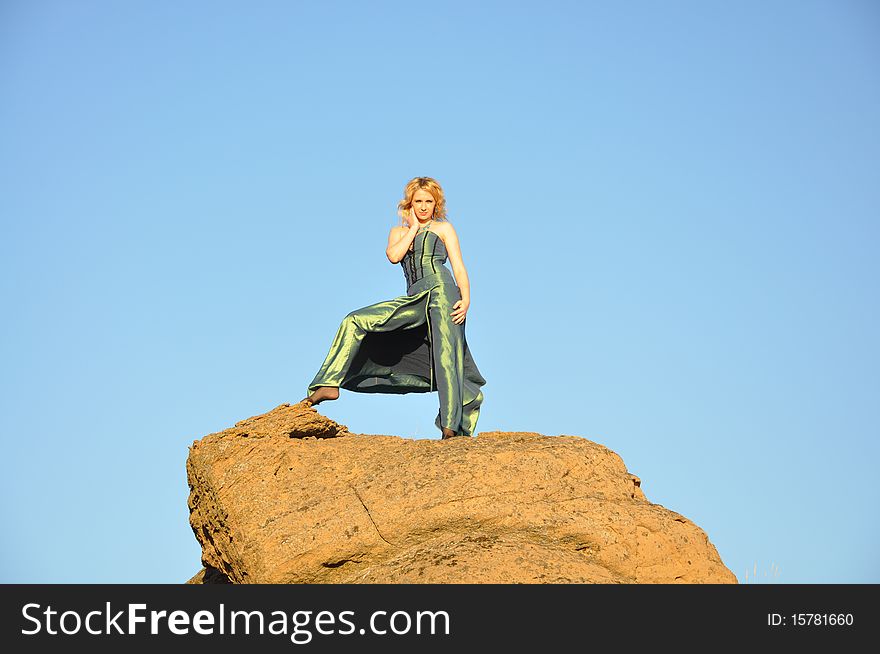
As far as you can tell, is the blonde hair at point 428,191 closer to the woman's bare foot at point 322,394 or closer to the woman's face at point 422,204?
the woman's face at point 422,204

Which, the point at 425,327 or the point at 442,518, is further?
the point at 425,327

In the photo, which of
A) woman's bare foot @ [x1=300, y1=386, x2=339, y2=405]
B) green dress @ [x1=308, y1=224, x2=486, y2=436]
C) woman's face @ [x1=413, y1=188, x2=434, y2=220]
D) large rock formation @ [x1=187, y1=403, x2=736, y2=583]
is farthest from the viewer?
woman's face @ [x1=413, y1=188, x2=434, y2=220]

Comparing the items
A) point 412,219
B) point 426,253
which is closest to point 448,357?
point 426,253

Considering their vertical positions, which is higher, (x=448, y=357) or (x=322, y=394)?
(x=448, y=357)

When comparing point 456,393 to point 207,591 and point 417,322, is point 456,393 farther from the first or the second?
point 207,591

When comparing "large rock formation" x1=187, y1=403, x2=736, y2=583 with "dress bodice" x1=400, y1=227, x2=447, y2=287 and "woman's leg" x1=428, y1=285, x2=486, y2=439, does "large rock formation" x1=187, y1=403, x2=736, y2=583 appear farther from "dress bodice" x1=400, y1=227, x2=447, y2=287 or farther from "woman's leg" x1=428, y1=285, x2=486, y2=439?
"dress bodice" x1=400, y1=227, x2=447, y2=287

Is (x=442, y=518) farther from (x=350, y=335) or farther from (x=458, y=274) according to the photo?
(x=458, y=274)

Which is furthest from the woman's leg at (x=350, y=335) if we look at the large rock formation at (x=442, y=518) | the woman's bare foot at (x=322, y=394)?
the large rock formation at (x=442, y=518)

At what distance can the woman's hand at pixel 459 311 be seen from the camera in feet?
40.0

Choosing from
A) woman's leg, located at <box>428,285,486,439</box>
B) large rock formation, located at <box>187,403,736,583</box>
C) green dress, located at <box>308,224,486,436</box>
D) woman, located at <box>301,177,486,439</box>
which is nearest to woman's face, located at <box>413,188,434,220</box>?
woman, located at <box>301,177,486,439</box>

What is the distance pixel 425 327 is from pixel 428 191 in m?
1.42

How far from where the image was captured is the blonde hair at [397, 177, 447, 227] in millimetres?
12430

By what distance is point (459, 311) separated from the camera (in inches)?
481

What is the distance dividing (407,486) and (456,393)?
2178 millimetres
